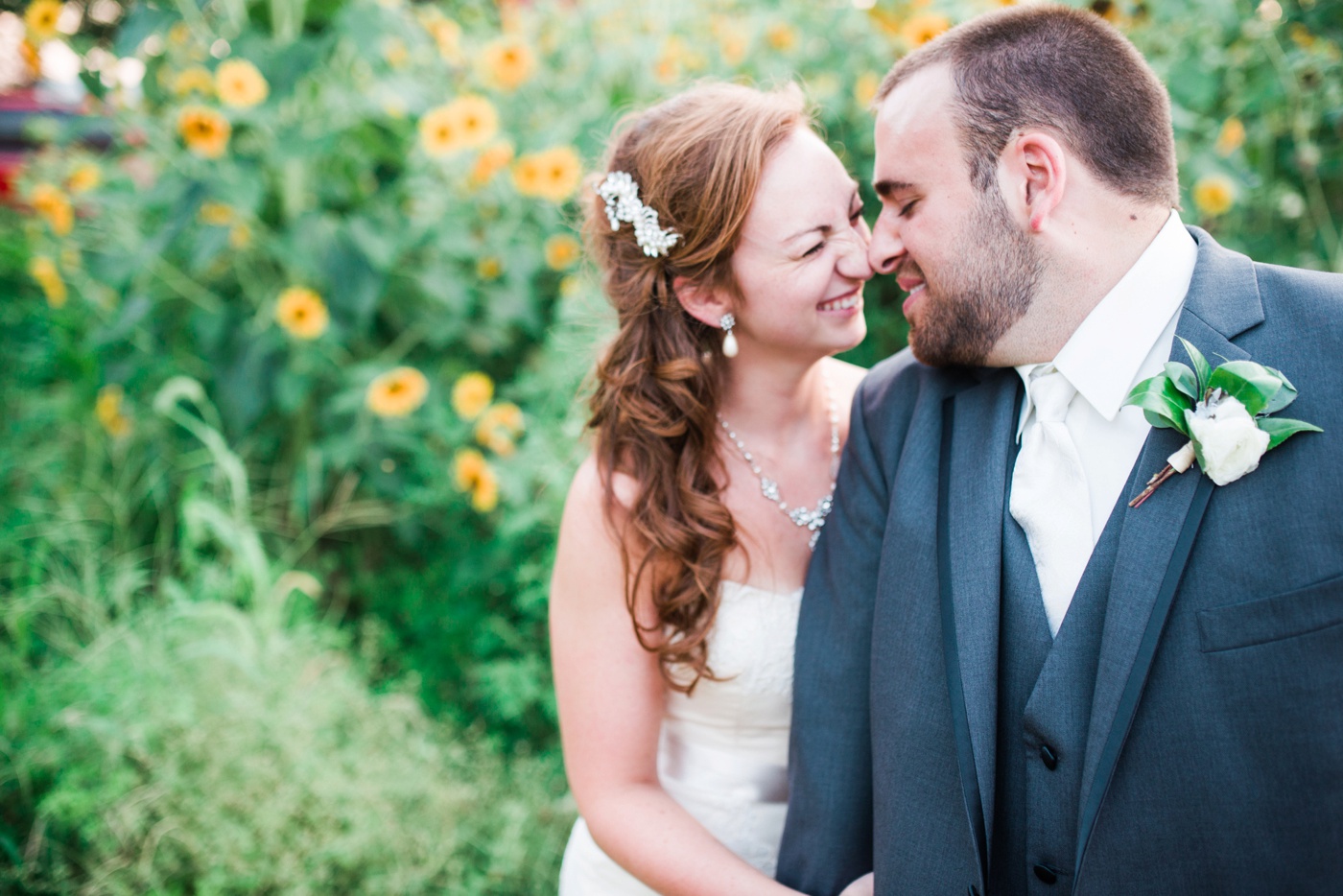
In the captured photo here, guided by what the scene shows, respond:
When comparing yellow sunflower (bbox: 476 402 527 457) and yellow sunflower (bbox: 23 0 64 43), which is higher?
yellow sunflower (bbox: 23 0 64 43)

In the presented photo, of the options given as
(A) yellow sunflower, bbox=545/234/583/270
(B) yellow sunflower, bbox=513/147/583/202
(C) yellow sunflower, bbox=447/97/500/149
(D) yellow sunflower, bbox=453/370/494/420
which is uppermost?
(C) yellow sunflower, bbox=447/97/500/149

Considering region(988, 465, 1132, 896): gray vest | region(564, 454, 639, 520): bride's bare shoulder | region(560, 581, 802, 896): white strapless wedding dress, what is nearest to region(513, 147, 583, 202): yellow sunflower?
region(564, 454, 639, 520): bride's bare shoulder

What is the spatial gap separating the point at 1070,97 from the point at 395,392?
236 centimetres

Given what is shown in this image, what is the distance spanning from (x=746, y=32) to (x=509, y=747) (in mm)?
2862

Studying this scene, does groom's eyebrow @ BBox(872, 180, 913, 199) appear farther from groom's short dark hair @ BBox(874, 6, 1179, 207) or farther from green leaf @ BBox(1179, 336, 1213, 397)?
green leaf @ BBox(1179, 336, 1213, 397)

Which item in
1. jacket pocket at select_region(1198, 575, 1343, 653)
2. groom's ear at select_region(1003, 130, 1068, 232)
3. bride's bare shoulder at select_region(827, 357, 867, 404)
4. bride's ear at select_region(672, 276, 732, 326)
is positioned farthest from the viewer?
bride's bare shoulder at select_region(827, 357, 867, 404)

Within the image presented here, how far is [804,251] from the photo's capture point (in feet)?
6.20

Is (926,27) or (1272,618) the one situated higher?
(926,27)

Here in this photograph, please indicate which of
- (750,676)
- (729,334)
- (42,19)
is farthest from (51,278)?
(750,676)

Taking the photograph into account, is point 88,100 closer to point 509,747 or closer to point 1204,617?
point 509,747

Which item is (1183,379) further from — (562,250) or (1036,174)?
(562,250)

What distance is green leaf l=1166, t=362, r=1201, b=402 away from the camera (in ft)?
4.20

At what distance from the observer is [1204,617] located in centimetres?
123

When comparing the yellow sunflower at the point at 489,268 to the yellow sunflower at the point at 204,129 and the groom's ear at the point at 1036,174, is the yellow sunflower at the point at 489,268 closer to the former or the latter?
the yellow sunflower at the point at 204,129
